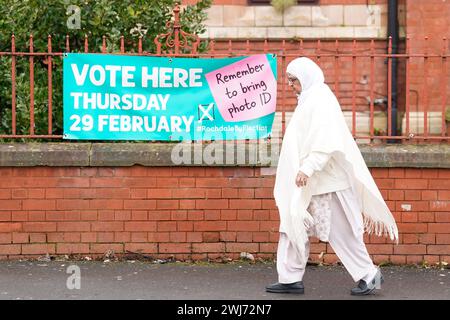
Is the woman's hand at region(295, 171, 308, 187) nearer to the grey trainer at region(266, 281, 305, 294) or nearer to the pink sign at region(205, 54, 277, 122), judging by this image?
the grey trainer at region(266, 281, 305, 294)

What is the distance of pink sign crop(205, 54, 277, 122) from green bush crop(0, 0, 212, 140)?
3.26 feet

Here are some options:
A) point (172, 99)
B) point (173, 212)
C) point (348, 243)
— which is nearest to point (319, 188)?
point (348, 243)

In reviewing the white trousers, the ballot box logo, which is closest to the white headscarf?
the white trousers

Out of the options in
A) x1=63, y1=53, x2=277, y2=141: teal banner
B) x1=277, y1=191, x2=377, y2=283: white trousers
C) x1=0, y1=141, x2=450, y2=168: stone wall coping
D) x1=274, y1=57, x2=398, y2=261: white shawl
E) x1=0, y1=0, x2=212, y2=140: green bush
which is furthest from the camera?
x1=0, y1=0, x2=212, y2=140: green bush

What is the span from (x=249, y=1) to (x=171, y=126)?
17.6ft

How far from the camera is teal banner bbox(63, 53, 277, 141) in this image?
8.04 metres

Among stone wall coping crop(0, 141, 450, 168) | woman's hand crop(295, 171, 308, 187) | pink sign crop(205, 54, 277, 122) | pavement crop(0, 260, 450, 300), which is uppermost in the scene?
pink sign crop(205, 54, 277, 122)

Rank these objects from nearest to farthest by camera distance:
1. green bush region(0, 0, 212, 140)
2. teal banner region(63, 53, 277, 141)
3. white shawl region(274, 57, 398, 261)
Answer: white shawl region(274, 57, 398, 261) → teal banner region(63, 53, 277, 141) → green bush region(0, 0, 212, 140)

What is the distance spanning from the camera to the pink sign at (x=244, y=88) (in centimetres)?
809

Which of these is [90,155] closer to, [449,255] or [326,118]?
[326,118]

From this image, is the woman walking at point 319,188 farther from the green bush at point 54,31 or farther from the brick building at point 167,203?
the green bush at point 54,31

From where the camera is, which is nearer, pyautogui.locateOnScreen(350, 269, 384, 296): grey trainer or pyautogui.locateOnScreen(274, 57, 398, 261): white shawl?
pyautogui.locateOnScreen(274, 57, 398, 261): white shawl

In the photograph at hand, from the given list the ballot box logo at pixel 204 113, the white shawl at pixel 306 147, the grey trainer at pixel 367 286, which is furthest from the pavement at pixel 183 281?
the ballot box logo at pixel 204 113

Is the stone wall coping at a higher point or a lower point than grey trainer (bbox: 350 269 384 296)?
higher
